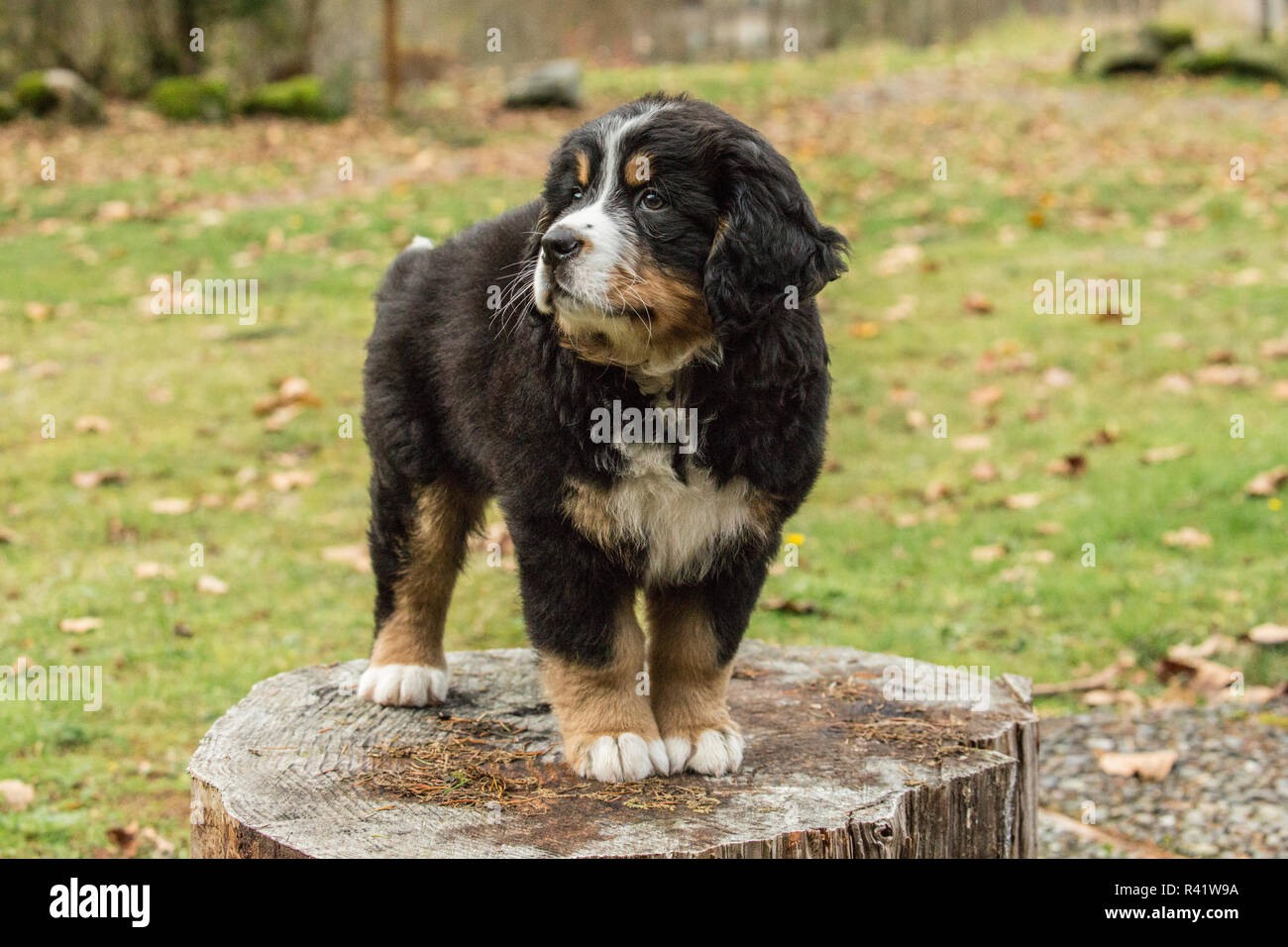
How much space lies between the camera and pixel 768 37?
25.4 m

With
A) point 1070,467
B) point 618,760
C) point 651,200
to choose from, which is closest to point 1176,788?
point 618,760

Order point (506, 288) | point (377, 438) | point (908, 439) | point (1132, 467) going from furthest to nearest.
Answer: point (908, 439) < point (1132, 467) < point (377, 438) < point (506, 288)

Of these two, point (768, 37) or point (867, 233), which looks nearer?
point (867, 233)

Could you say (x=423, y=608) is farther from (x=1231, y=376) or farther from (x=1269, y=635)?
(x=1231, y=376)

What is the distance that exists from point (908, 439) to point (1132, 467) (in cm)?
152

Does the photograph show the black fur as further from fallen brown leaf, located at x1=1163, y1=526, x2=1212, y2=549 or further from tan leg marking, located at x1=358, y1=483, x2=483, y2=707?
fallen brown leaf, located at x1=1163, y1=526, x2=1212, y2=549

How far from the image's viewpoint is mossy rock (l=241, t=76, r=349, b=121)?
1888 centimetres

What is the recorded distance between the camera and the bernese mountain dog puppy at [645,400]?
3.43 meters

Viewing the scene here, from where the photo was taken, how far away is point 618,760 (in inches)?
150

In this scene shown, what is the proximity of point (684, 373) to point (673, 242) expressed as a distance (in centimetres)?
35

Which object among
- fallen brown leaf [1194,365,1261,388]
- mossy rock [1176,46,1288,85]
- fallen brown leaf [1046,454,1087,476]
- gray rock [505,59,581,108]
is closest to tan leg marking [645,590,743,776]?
fallen brown leaf [1046,454,1087,476]

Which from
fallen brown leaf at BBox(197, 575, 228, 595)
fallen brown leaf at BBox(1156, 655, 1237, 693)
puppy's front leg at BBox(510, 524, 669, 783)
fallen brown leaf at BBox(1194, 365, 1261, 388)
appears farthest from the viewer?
fallen brown leaf at BBox(1194, 365, 1261, 388)
